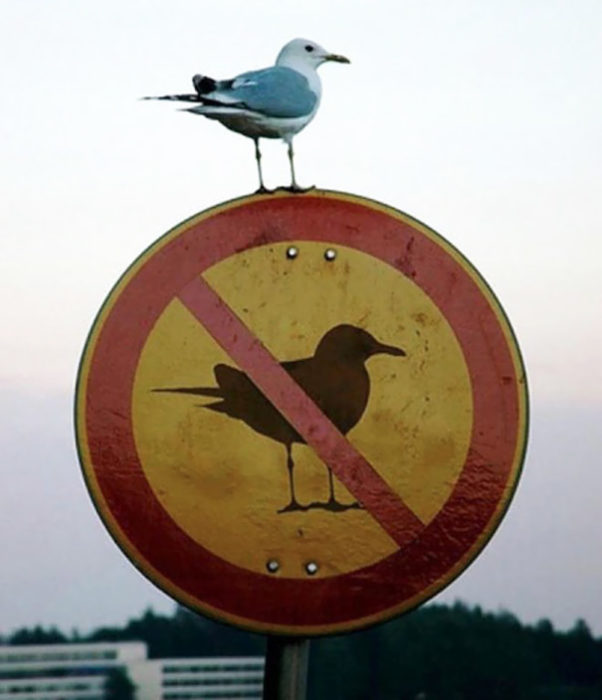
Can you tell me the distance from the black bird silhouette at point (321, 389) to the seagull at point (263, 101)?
21cm

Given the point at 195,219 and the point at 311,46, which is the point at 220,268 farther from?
the point at 311,46

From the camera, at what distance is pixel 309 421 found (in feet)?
8.21

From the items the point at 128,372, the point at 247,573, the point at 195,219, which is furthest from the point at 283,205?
the point at 247,573

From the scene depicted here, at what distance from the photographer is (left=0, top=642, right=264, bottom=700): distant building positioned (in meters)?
9.29

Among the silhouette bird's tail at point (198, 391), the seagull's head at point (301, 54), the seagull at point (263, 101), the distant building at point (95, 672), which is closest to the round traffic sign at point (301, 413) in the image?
the silhouette bird's tail at point (198, 391)

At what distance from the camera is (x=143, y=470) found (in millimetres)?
2494

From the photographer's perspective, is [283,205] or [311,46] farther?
[311,46]

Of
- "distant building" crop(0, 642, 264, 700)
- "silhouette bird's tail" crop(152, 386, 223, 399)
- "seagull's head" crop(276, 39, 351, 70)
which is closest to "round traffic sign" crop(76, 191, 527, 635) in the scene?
"silhouette bird's tail" crop(152, 386, 223, 399)

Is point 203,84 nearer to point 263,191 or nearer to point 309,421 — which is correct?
point 263,191

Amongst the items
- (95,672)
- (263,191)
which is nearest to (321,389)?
(263,191)

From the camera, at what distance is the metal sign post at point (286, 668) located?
8.10 ft

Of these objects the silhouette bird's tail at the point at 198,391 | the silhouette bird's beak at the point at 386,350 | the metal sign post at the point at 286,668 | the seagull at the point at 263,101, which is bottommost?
the metal sign post at the point at 286,668

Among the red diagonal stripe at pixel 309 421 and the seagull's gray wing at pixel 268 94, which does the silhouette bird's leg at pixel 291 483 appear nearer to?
the red diagonal stripe at pixel 309 421

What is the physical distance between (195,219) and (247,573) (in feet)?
1.32
